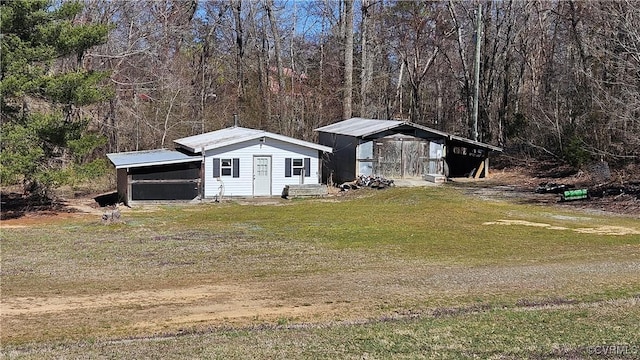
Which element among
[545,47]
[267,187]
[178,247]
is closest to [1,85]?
[178,247]

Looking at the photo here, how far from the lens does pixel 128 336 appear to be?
32.6 ft

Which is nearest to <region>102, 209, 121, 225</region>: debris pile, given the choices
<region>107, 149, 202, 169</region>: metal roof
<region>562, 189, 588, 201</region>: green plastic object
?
<region>107, 149, 202, 169</region>: metal roof

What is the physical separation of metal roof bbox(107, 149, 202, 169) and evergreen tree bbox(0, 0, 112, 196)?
260 cm

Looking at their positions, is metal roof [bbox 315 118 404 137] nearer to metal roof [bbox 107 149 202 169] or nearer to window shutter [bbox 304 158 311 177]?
window shutter [bbox 304 158 311 177]

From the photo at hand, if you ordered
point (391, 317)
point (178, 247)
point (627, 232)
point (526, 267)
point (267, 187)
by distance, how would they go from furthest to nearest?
point (267, 187) → point (627, 232) → point (178, 247) → point (526, 267) → point (391, 317)

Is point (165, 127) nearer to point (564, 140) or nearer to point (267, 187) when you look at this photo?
point (267, 187)

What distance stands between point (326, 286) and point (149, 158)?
1870cm

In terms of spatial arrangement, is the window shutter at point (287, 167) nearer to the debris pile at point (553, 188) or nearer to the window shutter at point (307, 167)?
the window shutter at point (307, 167)

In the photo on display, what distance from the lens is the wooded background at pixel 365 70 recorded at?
3781cm

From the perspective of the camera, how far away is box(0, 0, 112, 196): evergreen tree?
23.4 meters

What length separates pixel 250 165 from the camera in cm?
3186

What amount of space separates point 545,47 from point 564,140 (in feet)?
32.0

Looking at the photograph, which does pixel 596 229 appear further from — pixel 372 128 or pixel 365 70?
pixel 365 70

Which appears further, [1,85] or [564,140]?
[564,140]
